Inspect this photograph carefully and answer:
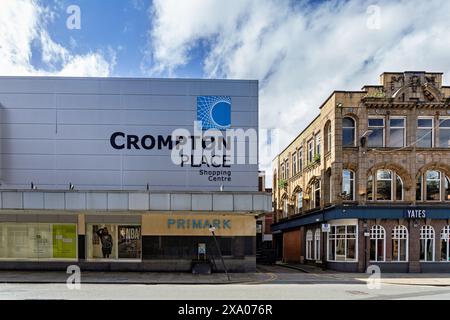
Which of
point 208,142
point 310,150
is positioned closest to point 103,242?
point 208,142

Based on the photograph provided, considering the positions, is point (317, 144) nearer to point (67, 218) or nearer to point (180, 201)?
point (180, 201)

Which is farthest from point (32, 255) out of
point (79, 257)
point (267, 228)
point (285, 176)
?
point (267, 228)

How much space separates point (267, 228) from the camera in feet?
154

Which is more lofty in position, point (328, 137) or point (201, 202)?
point (328, 137)

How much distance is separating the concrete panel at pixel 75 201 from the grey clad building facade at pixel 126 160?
2.44m

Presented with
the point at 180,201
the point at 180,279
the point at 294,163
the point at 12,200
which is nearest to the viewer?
the point at 180,279

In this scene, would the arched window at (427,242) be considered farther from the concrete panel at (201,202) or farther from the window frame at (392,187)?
the concrete panel at (201,202)

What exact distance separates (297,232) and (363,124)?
13.7 meters

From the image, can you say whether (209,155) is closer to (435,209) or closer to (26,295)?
(26,295)

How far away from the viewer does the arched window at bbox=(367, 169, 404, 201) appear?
879 inches

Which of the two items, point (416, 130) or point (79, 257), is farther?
point (416, 130)

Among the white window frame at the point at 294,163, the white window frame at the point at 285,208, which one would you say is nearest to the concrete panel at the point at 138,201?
the white window frame at the point at 294,163

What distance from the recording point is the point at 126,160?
20.1 m

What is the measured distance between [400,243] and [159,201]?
649 inches
